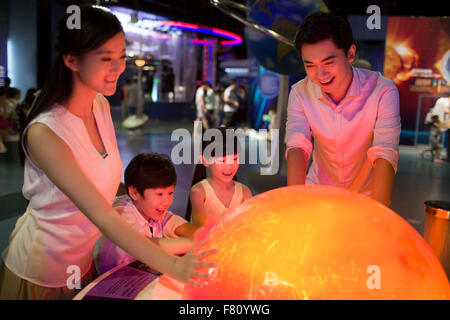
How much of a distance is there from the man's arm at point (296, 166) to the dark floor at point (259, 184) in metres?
3.09

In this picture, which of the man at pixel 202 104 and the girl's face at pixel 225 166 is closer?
the girl's face at pixel 225 166

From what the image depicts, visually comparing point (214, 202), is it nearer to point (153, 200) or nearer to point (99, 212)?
point (153, 200)

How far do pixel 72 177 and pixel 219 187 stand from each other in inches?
58.2

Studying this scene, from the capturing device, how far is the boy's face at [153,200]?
206cm

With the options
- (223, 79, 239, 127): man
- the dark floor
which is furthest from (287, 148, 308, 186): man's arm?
(223, 79, 239, 127): man

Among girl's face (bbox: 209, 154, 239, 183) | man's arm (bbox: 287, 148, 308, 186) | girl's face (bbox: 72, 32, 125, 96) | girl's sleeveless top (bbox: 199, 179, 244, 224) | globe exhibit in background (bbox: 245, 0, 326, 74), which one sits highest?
globe exhibit in background (bbox: 245, 0, 326, 74)

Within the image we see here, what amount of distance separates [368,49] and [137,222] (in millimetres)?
14416

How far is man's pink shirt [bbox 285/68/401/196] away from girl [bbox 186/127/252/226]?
Result: 0.46 m

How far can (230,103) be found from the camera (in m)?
15.5

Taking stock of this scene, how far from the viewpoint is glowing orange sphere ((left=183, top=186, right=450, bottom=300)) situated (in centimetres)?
108

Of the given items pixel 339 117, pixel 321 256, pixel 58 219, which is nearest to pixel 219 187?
pixel 339 117

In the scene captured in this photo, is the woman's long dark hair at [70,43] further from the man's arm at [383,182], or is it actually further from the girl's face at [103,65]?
the man's arm at [383,182]

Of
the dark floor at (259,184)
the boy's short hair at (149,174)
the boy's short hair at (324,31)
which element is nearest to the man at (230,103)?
the dark floor at (259,184)

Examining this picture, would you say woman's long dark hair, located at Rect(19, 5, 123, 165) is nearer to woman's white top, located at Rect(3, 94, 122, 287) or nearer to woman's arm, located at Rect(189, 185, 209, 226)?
woman's white top, located at Rect(3, 94, 122, 287)
